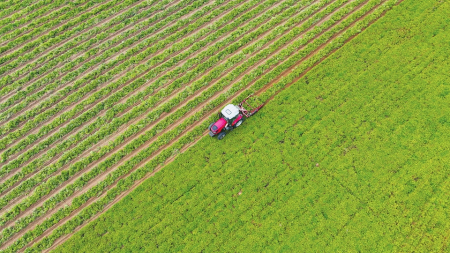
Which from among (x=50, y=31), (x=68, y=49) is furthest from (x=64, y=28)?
(x=68, y=49)

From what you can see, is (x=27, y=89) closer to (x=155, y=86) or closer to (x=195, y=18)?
(x=155, y=86)

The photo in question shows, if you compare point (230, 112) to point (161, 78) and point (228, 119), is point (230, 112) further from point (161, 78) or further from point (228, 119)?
point (161, 78)

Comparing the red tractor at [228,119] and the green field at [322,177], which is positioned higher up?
the red tractor at [228,119]

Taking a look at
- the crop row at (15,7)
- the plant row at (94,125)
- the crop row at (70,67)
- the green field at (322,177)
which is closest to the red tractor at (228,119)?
the green field at (322,177)

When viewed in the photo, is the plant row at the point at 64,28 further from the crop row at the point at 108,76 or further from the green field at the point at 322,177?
the green field at the point at 322,177

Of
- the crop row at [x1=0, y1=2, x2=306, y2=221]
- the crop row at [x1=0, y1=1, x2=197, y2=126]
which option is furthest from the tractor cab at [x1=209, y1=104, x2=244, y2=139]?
the crop row at [x1=0, y1=1, x2=197, y2=126]

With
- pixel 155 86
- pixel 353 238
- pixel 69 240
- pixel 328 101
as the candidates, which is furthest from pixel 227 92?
pixel 69 240

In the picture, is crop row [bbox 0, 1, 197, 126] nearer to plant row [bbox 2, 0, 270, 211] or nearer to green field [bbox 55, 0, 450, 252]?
plant row [bbox 2, 0, 270, 211]
